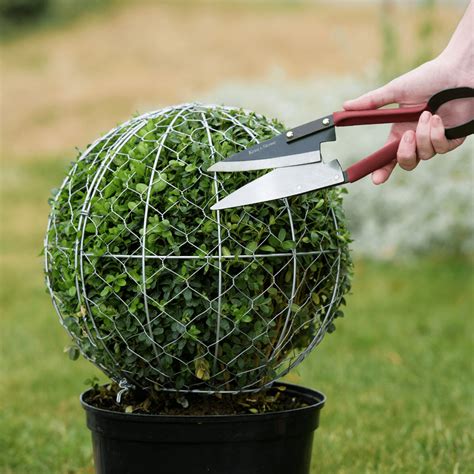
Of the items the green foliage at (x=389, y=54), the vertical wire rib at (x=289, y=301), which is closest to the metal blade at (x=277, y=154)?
the vertical wire rib at (x=289, y=301)

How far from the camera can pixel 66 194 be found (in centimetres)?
247

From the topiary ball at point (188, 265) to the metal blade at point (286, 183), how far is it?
9cm

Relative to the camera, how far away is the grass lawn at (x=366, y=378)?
3291mm

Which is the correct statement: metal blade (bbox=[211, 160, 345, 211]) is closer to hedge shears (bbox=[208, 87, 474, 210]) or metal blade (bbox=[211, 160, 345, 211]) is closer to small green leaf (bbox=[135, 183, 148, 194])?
hedge shears (bbox=[208, 87, 474, 210])

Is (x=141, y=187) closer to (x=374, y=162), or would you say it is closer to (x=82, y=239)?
(x=82, y=239)

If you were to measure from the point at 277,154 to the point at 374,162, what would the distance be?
0.27 m

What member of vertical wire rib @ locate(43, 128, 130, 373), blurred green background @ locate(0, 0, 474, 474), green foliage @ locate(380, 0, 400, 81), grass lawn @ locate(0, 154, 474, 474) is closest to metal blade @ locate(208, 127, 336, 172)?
vertical wire rib @ locate(43, 128, 130, 373)

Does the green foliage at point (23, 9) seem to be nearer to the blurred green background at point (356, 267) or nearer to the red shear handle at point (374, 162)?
the blurred green background at point (356, 267)

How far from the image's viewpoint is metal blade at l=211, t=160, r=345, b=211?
82.4 inches

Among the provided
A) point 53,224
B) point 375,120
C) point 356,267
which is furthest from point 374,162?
point 356,267

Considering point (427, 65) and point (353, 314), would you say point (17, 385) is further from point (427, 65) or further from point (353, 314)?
point (427, 65)

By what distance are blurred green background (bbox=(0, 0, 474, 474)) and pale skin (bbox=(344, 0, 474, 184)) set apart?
1172 mm

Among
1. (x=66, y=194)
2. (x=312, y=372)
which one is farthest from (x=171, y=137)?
(x=312, y=372)

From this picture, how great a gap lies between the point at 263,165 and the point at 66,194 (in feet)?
2.23
